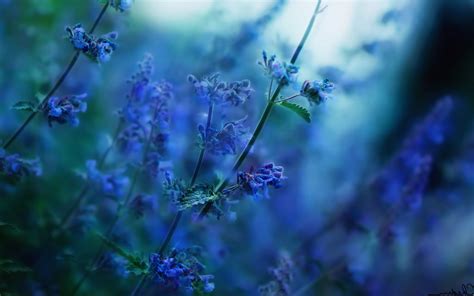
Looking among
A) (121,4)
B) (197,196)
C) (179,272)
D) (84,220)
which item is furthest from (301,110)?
(84,220)

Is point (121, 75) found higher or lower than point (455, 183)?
higher

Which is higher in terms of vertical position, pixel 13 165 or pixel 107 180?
pixel 107 180

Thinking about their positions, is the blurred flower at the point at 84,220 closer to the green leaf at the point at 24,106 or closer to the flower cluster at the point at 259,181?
the green leaf at the point at 24,106

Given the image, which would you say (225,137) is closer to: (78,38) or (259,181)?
(259,181)

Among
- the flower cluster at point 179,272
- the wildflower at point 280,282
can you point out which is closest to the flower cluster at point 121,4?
the flower cluster at point 179,272

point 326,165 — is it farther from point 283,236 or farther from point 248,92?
point 248,92

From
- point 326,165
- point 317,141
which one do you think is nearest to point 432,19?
point 326,165

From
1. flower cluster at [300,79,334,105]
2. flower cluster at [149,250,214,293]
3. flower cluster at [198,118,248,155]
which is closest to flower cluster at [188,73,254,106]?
flower cluster at [198,118,248,155]
